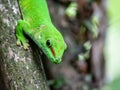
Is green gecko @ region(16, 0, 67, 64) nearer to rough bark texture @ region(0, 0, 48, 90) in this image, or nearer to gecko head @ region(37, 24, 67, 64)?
gecko head @ region(37, 24, 67, 64)

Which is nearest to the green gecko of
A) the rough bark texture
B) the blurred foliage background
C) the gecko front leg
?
the gecko front leg

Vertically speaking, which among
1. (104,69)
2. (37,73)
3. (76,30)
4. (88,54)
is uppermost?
(37,73)

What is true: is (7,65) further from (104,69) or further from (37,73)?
(104,69)

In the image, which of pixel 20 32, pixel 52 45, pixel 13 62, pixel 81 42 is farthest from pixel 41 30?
pixel 81 42

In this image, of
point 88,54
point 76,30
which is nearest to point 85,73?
point 88,54

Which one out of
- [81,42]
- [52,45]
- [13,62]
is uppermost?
[13,62]

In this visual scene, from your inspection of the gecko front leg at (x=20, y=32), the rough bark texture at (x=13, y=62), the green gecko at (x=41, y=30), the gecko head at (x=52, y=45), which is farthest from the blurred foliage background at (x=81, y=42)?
the rough bark texture at (x=13, y=62)

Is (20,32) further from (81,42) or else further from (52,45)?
(81,42)
